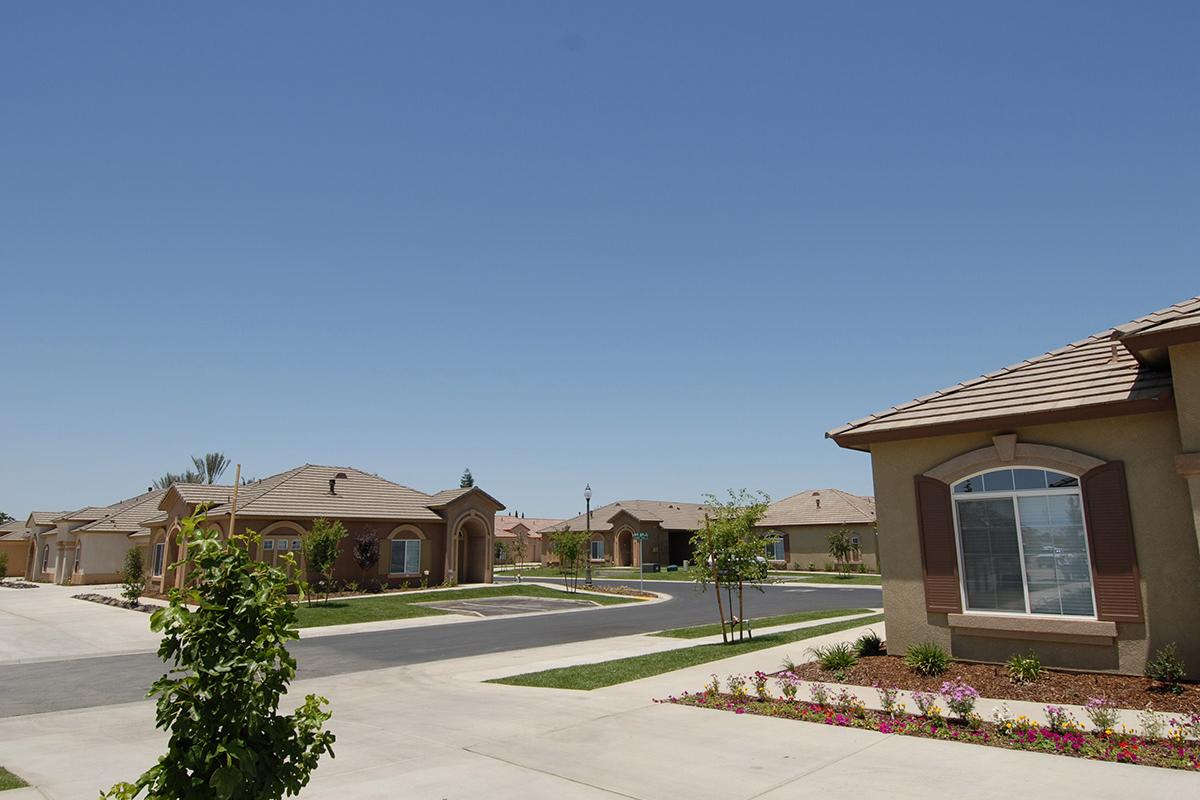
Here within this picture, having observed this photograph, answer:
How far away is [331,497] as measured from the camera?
36.4 metres

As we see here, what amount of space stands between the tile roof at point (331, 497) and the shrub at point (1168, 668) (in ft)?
104

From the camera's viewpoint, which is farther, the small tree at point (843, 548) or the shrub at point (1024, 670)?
the small tree at point (843, 548)

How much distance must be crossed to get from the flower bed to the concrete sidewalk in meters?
0.30

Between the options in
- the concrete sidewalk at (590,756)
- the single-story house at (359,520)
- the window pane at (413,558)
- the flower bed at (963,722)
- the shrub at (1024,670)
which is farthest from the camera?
the window pane at (413,558)

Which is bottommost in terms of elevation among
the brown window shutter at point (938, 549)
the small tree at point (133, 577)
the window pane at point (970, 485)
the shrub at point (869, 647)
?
the shrub at point (869, 647)

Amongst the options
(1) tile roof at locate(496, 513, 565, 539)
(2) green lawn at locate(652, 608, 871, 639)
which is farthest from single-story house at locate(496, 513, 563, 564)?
(2) green lawn at locate(652, 608, 871, 639)

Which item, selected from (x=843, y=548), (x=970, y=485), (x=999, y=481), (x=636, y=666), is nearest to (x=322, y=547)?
(x=636, y=666)

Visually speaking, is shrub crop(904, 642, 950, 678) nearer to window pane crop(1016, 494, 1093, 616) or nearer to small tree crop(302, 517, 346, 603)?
window pane crop(1016, 494, 1093, 616)

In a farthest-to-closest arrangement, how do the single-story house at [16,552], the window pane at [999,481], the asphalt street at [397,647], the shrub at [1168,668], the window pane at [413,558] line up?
the single-story house at [16,552]
the window pane at [413,558]
the asphalt street at [397,647]
the window pane at [999,481]
the shrub at [1168,668]

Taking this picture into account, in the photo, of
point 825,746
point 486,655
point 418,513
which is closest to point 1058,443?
point 825,746

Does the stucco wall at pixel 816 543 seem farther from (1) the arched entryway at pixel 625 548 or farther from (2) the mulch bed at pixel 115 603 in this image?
(2) the mulch bed at pixel 115 603

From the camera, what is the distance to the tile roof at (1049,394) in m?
10.4

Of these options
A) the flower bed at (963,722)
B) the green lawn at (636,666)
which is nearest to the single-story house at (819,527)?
the green lawn at (636,666)

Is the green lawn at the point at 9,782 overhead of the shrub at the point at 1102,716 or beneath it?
beneath
